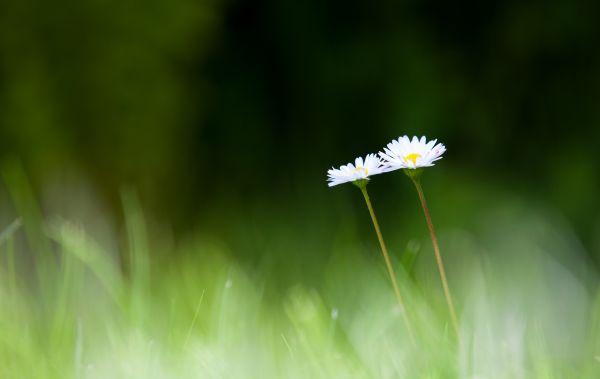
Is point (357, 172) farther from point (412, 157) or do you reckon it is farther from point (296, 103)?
point (296, 103)

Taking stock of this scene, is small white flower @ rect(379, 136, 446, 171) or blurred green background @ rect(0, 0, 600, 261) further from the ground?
blurred green background @ rect(0, 0, 600, 261)

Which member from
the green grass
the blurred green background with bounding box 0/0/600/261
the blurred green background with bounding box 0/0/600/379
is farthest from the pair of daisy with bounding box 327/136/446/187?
the blurred green background with bounding box 0/0/600/261

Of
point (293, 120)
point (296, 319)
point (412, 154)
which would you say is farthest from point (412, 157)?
point (293, 120)

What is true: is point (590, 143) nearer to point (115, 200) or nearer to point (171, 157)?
point (171, 157)

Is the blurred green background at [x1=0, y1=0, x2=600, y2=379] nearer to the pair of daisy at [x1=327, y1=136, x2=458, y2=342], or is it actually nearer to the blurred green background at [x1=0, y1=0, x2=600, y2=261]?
the blurred green background at [x1=0, y1=0, x2=600, y2=261]

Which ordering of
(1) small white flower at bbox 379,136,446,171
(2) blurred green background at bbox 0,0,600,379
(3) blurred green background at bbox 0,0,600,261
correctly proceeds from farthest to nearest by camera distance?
(3) blurred green background at bbox 0,0,600,261 < (2) blurred green background at bbox 0,0,600,379 < (1) small white flower at bbox 379,136,446,171

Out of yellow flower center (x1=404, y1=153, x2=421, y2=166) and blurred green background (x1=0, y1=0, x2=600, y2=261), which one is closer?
yellow flower center (x1=404, y1=153, x2=421, y2=166)
